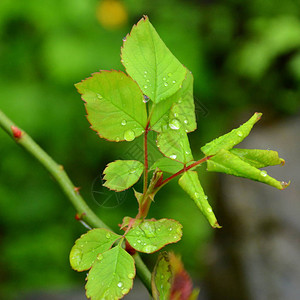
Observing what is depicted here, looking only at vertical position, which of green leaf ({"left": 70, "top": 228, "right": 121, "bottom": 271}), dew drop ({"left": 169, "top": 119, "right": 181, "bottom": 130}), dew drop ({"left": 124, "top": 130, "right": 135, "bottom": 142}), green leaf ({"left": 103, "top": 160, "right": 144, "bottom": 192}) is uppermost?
dew drop ({"left": 124, "top": 130, "right": 135, "bottom": 142})

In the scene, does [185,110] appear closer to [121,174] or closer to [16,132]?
[121,174]

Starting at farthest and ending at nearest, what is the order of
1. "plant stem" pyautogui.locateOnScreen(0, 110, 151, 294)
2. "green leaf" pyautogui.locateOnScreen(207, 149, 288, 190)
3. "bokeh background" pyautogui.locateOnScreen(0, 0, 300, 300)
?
1. "bokeh background" pyautogui.locateOnScreen(0, 0, 300, 300)
2. "plant stem" pyautogui.locateOnScreen(0, 110, 151, 294)
3. "green leaf" pyautogui.locateOnScreen(207, 149, 288, 190)

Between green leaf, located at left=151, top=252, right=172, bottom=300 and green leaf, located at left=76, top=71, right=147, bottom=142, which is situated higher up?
green leaf, located at left=76, top=71, right=147, bottom=142

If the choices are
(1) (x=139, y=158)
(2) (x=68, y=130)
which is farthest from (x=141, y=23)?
(2) (x=68, y=130)

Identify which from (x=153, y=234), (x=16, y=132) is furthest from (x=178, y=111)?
(x=16, y=132)

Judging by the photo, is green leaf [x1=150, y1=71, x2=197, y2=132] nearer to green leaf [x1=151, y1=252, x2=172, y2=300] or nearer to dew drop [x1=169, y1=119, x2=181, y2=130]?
dew drop [x1=169, y1=119, x2=181, y2=130]

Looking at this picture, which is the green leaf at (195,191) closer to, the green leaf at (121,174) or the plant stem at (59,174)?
the green leaf at (121,174)

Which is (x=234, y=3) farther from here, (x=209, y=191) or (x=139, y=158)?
(x=139, y=158)

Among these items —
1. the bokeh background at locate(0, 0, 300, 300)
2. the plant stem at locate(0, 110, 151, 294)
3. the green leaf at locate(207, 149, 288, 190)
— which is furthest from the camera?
the bokeh background at locate(0, 0, 300, 300)

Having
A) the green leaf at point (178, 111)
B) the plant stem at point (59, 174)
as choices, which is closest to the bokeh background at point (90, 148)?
the plant stem at point (59, 174)

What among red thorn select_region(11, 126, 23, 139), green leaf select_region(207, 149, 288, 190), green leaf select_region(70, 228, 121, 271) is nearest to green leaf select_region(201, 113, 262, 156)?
green leaf select_region(207, 149, 288, 190)
